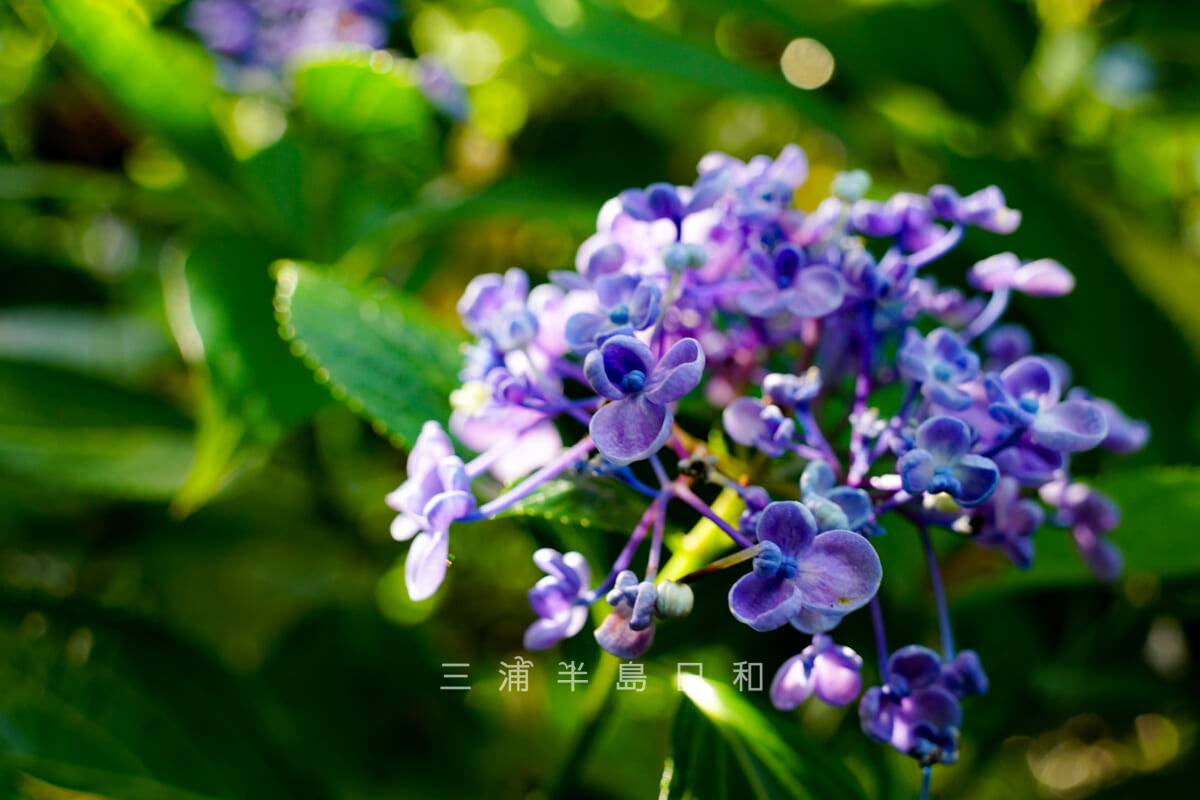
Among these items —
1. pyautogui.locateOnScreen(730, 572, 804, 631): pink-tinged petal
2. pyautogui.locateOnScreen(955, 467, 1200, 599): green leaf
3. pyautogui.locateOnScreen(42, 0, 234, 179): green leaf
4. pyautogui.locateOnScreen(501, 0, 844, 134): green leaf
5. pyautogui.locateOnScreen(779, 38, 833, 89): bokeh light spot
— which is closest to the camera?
pyautogui.locateOnScreen(730, 572, 804, 631): pink-tinged petal

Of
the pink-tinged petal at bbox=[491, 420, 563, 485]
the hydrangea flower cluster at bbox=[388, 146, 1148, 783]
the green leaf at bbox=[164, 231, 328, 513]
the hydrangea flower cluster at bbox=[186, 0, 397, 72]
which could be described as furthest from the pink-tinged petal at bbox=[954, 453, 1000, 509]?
the hydrangea flower cluster at bbox=[186, 0, 397, 72]

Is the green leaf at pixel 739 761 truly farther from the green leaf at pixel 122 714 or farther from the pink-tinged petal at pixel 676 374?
the green leaf at pixel 122 714

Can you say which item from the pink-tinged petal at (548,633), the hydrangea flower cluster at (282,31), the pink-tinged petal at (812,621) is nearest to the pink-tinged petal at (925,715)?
the pink-tinged petal at (812,621)

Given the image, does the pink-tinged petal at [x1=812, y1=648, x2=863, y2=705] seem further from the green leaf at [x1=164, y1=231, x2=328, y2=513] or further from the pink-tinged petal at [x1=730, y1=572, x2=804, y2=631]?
the green leaf at [x1=164, y1=231, x2=328, y2=513]

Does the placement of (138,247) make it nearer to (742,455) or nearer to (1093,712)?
(742,455)

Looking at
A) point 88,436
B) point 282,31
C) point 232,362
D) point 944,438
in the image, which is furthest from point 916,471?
point 282,31

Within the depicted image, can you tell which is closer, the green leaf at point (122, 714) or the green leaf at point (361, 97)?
the green leaf at point (122, 714)
